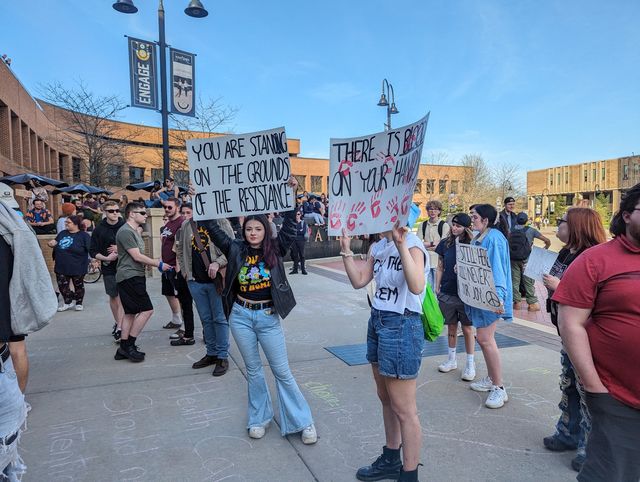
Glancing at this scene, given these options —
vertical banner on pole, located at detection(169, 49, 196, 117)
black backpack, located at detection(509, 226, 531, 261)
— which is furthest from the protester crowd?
vertical banner on pole, located at detection(169, 49, 196, 117)

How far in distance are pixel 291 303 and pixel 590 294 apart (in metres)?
2.09

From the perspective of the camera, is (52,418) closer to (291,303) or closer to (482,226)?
(291,303)

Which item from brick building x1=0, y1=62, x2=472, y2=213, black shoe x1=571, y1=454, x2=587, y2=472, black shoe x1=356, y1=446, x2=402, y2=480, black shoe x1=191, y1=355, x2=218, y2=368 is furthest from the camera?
brick building x1=0, y1=62, x2=472, y2=213

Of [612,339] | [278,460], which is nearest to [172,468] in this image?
[278,460]

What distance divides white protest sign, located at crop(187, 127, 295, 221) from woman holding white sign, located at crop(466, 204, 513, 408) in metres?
1.83

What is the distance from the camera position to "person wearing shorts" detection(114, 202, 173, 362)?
17.1 feet

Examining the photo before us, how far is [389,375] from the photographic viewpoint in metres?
2.58

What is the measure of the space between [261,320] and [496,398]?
2.19 metres

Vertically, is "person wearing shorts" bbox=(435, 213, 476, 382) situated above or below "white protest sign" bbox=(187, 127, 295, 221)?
below

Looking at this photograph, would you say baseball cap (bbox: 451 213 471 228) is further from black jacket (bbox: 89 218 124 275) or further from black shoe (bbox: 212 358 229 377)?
black jacket (bbox: 89 218 124 275)

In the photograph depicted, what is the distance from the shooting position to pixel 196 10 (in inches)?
420

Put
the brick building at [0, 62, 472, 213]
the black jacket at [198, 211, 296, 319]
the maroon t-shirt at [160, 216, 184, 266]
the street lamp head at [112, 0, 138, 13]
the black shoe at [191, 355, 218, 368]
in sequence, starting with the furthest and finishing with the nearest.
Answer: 1. the brick building at [0, 62, 472, 213]
2. the street lamp head at [112, 0, 138, 13]
3. the maroon t-shirt at [160, 216, 184, 266]
4. the black shoe at [191, 355, 218, 368]
5. the black jacket at [198, 211, 296, 319]

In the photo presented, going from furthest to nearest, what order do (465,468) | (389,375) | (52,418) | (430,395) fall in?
1. (430,395)
2. (52,418)
3. (465,468)
4. (389,375)

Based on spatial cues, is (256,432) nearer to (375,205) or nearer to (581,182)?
(375,205)
